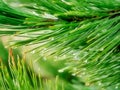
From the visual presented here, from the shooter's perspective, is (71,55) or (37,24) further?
(71,55)

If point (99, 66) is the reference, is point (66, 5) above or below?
above

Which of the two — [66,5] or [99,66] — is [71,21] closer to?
[66,5]

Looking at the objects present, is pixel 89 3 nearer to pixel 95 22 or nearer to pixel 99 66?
pixel 95 22

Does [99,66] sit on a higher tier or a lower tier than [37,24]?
lower

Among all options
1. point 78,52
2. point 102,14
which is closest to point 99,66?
point 78,52

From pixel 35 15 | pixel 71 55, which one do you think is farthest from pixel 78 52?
pixel 35 15

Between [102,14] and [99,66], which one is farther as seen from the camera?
[99,66]

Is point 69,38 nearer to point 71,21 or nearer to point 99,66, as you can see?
point 71,21

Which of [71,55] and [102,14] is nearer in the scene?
[102,14]
